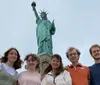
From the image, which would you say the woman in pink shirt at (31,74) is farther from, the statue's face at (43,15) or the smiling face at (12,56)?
the statue's face at (43,15)

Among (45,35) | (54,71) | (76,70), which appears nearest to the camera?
(54,71)

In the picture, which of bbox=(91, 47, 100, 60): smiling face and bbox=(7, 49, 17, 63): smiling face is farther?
Result: bbox=(91, 47, 100, 60): smiling face

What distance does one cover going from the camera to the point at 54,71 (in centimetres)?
453

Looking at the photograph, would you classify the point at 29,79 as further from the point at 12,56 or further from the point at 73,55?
the point at 73,55

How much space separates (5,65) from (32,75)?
1.52ft

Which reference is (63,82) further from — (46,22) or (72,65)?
(46,22)

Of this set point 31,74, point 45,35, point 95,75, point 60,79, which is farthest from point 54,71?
point 45,35

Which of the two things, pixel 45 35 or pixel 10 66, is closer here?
pixel 10 66

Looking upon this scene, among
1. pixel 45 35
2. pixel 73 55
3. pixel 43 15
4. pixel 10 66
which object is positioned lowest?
pixel 10 66

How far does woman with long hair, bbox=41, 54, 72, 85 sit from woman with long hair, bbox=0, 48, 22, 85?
0.49 m

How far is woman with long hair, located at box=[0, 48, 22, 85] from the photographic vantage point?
13.9ft

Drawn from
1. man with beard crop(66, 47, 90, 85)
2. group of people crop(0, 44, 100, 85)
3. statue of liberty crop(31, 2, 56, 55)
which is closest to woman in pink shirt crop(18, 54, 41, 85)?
group of people crop(0, 44, 100, 85)

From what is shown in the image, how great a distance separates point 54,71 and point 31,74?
377 mm

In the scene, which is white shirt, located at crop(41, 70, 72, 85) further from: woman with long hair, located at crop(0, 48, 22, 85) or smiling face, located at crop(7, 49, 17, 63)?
smiling face, located at crop(7, 49, 17, 63)
